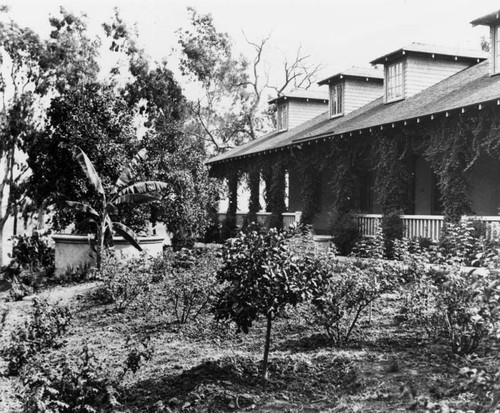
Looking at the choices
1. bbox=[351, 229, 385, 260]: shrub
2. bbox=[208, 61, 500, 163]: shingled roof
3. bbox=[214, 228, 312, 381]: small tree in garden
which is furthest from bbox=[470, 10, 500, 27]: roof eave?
bbox=[214, 228, 312, 381]: small tree in garden

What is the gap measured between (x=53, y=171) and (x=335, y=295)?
13.2m

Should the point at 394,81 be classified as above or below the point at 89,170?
above

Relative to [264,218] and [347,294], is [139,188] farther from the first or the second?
[264,218]

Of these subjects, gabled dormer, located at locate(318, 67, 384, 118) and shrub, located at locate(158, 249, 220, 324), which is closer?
shrub, located at locate(158, 249, 220, 324)

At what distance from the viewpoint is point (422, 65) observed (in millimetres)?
19750

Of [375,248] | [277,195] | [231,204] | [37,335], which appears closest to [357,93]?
[277,195]

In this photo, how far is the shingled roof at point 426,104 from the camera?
1464 cm

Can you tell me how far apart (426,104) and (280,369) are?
→ 11800 mm

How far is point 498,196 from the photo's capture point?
51.5 ft

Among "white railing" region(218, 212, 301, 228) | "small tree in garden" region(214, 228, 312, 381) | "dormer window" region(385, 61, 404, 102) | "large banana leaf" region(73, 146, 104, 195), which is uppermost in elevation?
"dormer window" region(385, 61, 404, 102)

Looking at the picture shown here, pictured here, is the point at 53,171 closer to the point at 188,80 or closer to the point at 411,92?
the point at 411,92

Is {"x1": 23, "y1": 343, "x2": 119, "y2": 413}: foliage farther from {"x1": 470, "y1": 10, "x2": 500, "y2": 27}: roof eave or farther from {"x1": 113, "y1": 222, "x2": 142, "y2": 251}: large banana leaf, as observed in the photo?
{"x1": 470, "y1": 10, "x2": 500, "y2": 27}: roof eave

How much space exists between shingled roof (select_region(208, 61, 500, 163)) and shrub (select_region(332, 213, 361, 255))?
278 centimetres

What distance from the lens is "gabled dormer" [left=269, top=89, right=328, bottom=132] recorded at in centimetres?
2881
